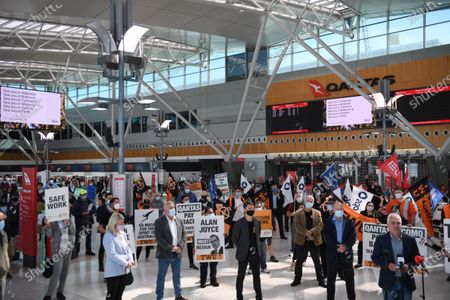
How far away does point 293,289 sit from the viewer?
31.2ft

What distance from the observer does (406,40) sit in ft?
94.9

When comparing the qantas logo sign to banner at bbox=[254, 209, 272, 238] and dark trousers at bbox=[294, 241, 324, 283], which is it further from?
dark trousers at bbox=[294, 241, 324, 283]

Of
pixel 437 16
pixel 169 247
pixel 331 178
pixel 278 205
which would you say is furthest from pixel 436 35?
pixel 169 247

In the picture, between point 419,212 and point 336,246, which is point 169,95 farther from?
point 336,246

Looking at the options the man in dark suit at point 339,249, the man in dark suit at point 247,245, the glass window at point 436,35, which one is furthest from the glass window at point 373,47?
the man in dark suit at point 247,245

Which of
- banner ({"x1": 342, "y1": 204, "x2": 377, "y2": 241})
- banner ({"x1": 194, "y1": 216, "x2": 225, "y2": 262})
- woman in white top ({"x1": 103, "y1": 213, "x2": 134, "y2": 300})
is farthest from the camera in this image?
banner ({"x1": 342, "y1": 204, "x2": 377, "y2": 241})

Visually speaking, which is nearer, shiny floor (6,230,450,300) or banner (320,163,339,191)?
shiny floor (6,230,450,300)

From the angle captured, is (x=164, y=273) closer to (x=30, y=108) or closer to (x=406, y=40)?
(x=30, y=108)

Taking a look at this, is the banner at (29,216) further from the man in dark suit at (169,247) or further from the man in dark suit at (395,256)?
the man in dark suit at (395,256)

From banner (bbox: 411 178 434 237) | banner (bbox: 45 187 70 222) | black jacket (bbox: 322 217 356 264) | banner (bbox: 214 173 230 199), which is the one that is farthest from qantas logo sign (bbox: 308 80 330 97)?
banner (bbox: 45 187 70 222)

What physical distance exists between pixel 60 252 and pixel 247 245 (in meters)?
3.54

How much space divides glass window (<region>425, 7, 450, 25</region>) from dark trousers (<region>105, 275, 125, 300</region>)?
26.2 m

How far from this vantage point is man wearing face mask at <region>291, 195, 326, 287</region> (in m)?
9.73

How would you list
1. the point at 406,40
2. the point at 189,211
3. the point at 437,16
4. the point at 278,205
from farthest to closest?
the point at 406,40
the point at 437,16
the point at 278,205
the point at 189,211
